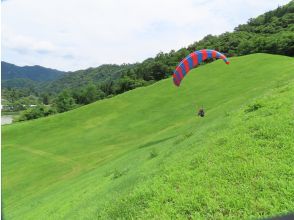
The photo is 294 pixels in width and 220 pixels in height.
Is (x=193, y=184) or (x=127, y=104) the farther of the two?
(x=127, y=104)

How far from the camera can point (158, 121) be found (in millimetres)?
48656

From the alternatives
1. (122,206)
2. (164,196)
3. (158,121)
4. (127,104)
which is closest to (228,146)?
(164,196)

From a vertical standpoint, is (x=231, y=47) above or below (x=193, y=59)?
below

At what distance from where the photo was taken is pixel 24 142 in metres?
52.8

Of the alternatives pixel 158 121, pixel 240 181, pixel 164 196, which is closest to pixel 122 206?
pixel 164 196

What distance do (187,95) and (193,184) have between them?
1947 inches

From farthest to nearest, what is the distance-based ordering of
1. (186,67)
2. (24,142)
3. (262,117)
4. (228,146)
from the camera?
(24,142)
(186,67)
(262,117)
(228,146)

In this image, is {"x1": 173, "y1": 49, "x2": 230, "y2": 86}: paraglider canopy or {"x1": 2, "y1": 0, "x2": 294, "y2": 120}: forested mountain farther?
{"x1": 2, "y1": 0, "x2": 294, "y2": 120}: forested mountain

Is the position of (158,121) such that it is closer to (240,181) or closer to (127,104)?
(127,104)

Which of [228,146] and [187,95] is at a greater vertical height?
[228,146]

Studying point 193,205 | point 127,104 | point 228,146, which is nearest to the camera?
point 193,205

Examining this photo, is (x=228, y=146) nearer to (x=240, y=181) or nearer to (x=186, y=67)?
(x=240, y=181)

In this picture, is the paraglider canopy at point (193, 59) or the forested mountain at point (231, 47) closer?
the paraglider canopy at point (193, 59)

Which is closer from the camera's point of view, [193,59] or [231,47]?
[193,59]
